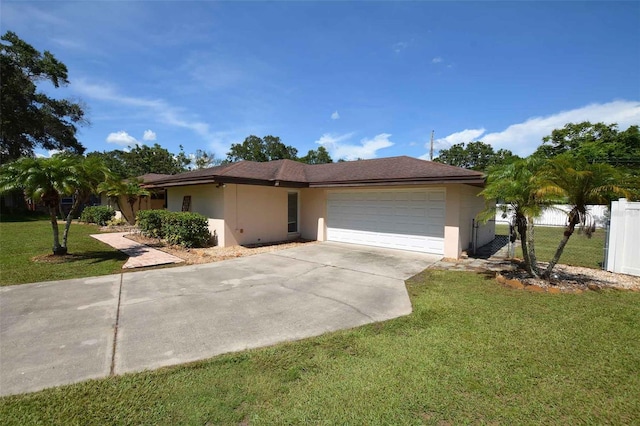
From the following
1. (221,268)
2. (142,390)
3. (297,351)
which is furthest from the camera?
(221,268)

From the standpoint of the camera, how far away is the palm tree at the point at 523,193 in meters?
6.65

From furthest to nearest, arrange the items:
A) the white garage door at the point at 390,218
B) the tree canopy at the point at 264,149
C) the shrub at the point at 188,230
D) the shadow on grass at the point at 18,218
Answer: the tree canopy at the point at 264,149
the shadow on grass at the point at 18,218
the shrub at the point at 188,230
the white garage door at the point at 390,218

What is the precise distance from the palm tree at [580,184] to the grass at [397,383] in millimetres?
2617

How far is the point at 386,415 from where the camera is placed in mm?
2635

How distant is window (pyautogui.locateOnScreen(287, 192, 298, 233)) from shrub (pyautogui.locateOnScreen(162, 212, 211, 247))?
153 inches

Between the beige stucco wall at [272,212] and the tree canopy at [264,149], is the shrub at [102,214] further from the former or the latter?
the tree canopy at [264,149]

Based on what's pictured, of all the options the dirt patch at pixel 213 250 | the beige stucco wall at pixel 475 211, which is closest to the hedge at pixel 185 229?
the dirt patch at pixel 213 250

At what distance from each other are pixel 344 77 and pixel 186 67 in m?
7.36

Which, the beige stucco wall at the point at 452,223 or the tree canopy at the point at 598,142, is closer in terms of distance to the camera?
the beige stucco wall at the point at 452,223

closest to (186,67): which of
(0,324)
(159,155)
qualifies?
(0,324)

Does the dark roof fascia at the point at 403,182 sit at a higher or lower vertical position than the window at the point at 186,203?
higher

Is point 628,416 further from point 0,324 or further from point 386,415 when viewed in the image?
point 0,324

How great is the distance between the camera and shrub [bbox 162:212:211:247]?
11.3 metres

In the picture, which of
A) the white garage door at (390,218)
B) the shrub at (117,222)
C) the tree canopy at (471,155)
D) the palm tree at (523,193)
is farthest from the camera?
the tree canopy at (471,155)
